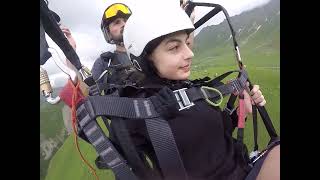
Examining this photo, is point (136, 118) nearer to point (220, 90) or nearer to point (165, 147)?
point (165, 147)

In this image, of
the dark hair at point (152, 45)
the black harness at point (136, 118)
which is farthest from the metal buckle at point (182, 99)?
the dark hair at point (152, 45)

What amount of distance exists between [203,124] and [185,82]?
0.36 ft

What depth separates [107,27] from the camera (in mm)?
1029

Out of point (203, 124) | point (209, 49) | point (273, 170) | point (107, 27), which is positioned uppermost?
point (107, 27)

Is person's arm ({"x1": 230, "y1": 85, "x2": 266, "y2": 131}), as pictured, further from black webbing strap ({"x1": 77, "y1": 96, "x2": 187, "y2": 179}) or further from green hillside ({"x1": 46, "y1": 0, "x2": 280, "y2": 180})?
black webbing strap ({"x1": 77, "y1": 96, "x2": 187, "y2": 179})

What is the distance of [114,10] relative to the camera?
1.02m

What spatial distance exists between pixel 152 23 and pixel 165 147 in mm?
264

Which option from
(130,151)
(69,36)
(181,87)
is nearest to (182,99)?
(181,87)

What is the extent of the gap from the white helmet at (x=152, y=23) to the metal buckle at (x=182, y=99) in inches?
4.7

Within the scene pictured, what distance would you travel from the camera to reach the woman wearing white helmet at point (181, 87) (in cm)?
83

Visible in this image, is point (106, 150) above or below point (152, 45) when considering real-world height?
below

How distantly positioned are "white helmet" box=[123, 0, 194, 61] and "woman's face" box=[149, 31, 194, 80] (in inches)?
0.8
